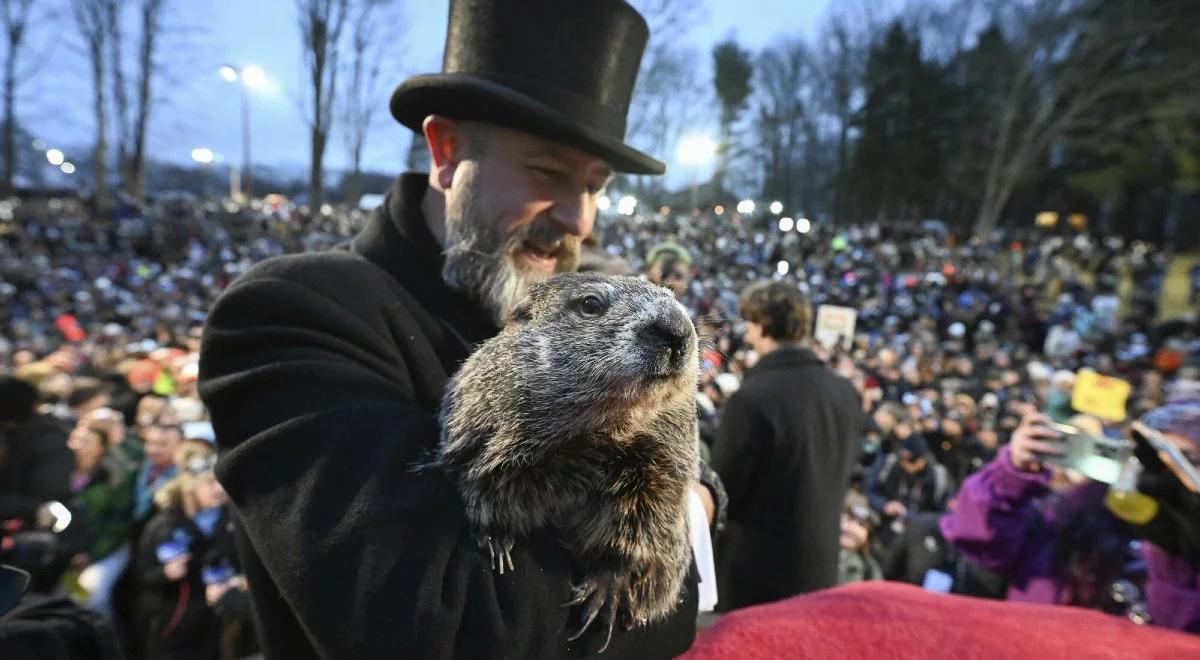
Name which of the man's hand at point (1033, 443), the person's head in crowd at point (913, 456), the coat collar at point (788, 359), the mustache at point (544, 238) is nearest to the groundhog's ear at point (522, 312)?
the mustache at point (544, 238)

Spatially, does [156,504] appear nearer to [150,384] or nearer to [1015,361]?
[150,384]

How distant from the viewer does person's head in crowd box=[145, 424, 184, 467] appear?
5484mm

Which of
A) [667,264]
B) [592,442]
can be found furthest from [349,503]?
[667,264]

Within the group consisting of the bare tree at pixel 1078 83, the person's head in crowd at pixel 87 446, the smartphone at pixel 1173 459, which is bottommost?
the person's head in crowd at pixel 87 446

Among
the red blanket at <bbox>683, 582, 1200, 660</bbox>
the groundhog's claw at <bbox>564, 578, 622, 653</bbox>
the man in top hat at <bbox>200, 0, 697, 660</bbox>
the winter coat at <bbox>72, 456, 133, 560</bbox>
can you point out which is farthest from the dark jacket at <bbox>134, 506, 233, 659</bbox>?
the red blanket at <bbox>683, 582, 1200, 660</bbox>

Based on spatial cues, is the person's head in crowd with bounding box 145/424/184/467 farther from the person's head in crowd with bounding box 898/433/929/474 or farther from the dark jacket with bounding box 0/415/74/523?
the person's head in crowd with bounding box 898/433/929/474

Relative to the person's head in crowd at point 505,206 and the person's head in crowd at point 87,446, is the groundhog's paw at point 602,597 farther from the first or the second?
the person's head in crowd at point 87,446

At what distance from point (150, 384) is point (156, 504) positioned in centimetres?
415

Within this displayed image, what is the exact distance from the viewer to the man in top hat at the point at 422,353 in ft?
3.74

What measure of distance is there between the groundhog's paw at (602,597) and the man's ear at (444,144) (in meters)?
1.17

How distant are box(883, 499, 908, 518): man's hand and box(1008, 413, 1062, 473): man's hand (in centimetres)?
445

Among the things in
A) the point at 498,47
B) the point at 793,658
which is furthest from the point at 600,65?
the point at 793,658

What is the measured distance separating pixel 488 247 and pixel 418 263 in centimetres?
24

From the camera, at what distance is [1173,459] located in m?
1.98
